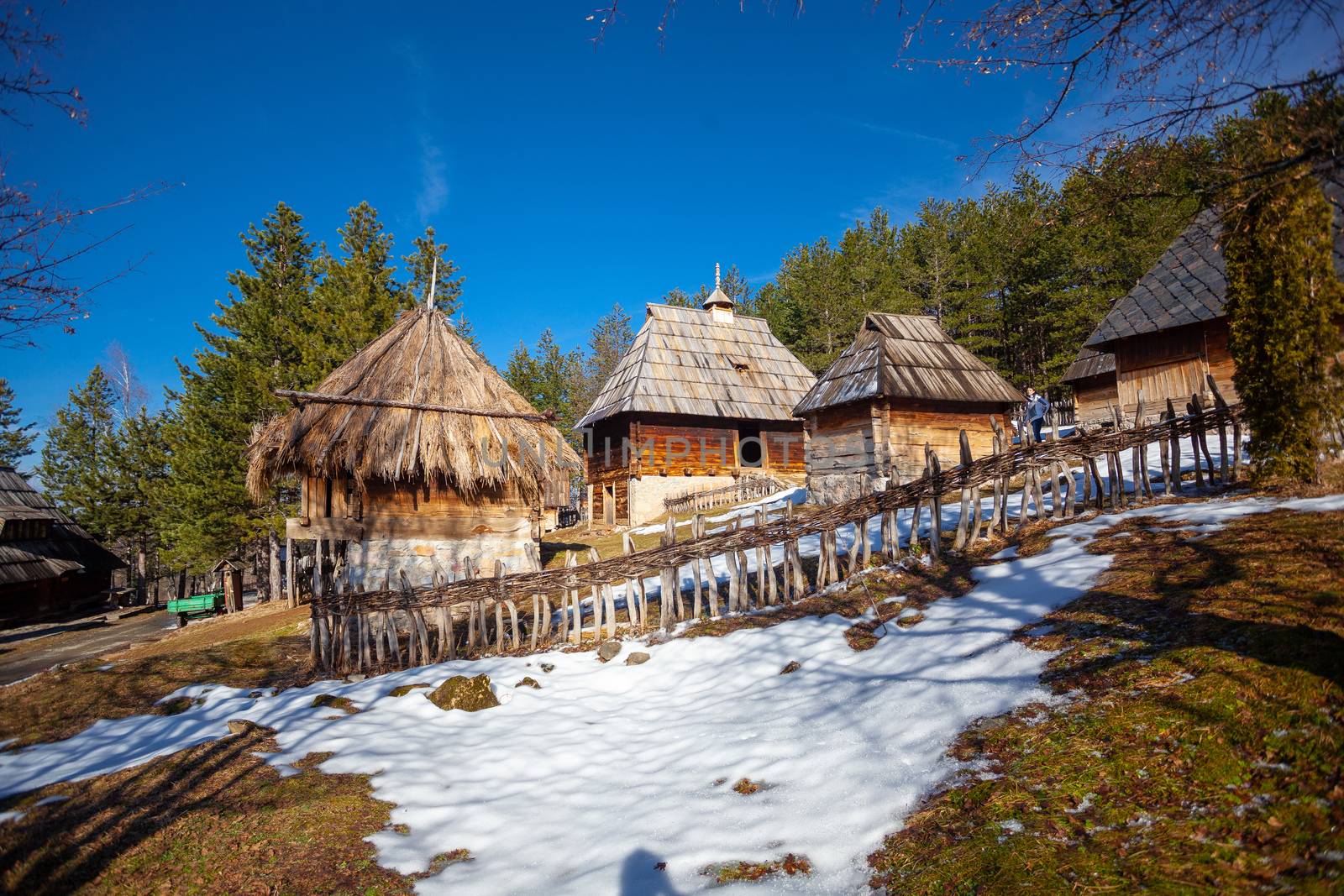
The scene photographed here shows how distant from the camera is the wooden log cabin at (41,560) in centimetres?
2572

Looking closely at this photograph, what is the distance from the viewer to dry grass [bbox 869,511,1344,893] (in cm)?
267

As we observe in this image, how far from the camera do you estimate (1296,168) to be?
3.16 meters

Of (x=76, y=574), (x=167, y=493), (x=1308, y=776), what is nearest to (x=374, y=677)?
(x=1308, y=776)

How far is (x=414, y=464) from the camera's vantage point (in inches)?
471

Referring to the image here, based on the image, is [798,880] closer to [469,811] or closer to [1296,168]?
[469,811]

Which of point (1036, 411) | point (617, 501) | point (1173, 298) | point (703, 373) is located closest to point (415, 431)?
point (617, 501)

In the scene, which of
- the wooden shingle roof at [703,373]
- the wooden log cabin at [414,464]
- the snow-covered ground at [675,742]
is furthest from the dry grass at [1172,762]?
the wooden shingle roof at [703,373]

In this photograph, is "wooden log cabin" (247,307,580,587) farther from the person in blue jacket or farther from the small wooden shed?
the person in blue jacket

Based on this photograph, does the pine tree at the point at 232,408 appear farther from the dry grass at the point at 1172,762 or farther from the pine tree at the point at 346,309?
the dry grass at the point at 1172,762

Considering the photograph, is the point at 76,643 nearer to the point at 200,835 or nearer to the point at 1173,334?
the point at 200,835

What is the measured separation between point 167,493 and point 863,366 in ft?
73.0

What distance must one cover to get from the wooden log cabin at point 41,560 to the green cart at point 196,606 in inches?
384

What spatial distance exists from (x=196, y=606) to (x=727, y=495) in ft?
58.5

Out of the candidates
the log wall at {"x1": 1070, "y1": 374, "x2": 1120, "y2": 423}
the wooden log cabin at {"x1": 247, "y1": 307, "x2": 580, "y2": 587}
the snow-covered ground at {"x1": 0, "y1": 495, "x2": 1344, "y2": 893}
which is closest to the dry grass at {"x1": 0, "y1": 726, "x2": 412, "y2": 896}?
the snow-covered ground at {"x1": 0, "y1": 495, "x2": 1344, "y2": 893}
